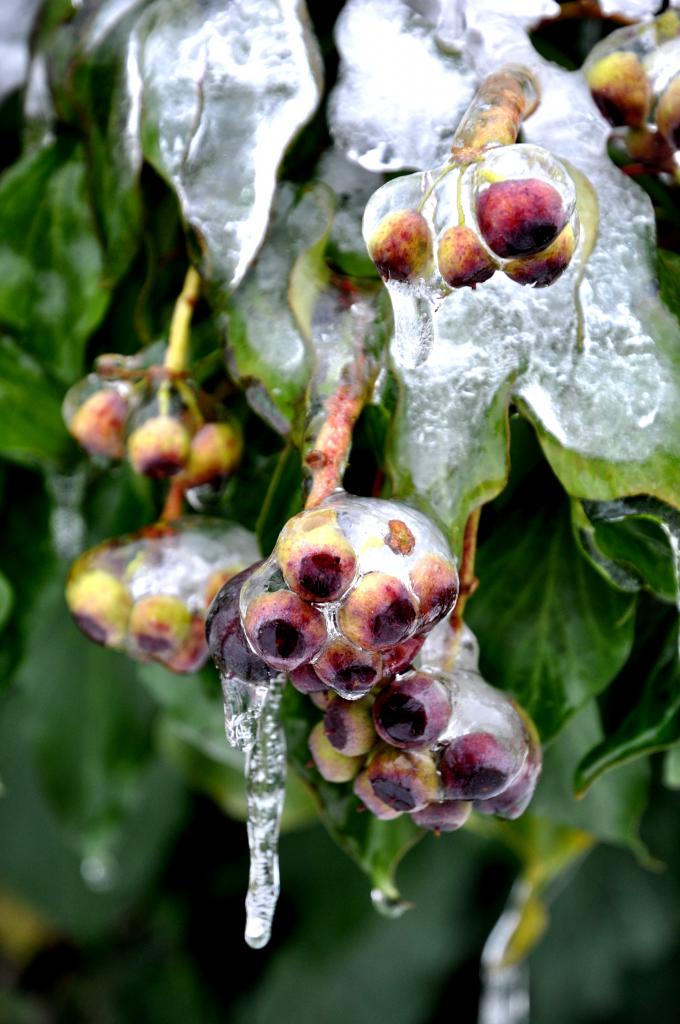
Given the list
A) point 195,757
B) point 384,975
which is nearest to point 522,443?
point 195,757

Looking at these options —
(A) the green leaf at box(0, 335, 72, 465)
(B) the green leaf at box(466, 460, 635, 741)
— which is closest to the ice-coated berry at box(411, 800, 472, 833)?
(B) the green leaf at box(466, 460, 635, 741)

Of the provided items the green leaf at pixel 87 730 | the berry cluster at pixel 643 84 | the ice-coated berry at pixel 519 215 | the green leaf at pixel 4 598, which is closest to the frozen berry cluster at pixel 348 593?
the ice-coated berry at pixel 519 215

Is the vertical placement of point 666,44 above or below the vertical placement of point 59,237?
above

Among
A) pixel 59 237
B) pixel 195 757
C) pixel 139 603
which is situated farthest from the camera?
pixel 195 757

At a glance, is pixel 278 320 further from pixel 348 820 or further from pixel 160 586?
pixel 348 820

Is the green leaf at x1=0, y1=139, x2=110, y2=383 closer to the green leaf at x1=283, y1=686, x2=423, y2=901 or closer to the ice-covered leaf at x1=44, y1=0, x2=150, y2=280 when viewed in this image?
the ice-covered leaf at x1=44, y1=0, x2=150, y2=280

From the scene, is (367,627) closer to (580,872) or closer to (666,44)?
(666,44)
